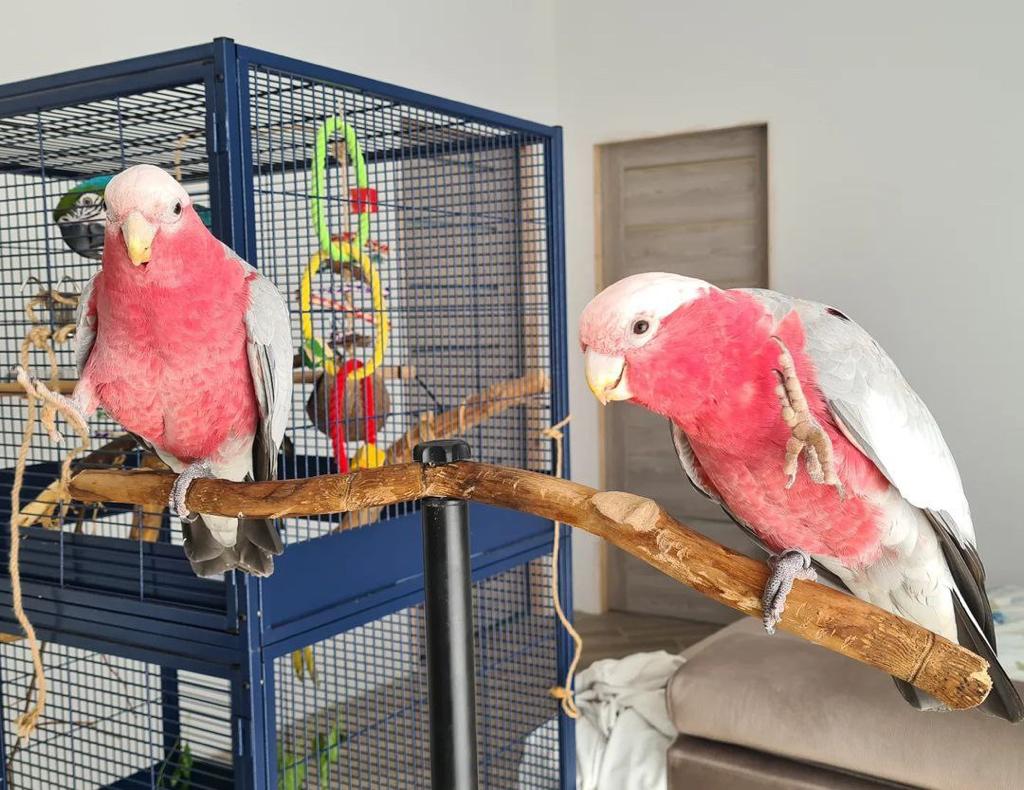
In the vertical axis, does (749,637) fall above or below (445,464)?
below

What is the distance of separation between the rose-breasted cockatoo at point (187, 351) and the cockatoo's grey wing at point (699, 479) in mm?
541

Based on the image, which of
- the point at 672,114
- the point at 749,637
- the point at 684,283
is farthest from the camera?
the point at 672,114

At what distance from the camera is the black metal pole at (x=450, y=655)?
0.87 m

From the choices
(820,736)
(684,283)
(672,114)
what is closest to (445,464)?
(684,283)

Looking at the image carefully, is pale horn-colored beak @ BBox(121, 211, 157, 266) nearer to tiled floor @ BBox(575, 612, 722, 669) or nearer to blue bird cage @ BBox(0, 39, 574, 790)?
blue bird cage @ BBox(0, 39, 574, 790)

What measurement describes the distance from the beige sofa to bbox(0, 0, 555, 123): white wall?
216 cm

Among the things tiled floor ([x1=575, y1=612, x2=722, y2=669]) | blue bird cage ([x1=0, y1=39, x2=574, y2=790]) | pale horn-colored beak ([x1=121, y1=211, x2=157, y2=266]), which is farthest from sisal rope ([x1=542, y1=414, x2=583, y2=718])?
tiled floor ([x1=575, y1=612, x2=722, y2=669])

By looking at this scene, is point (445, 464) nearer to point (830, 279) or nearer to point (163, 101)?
point (163, 101)

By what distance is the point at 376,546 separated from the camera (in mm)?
Result: 1668

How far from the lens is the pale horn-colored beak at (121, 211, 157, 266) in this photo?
3.38 ft

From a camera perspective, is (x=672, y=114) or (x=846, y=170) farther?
(x=672, y=114)

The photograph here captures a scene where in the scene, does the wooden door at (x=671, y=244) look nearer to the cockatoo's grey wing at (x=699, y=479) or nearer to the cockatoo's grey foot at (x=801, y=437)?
the cockatoo's grey wing at (x=699, y=479)

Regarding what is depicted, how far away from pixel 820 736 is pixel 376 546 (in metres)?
0.99

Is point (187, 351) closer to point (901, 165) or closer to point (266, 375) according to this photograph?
point (266, 375)
